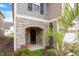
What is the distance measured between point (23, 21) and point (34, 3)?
0.34 meters

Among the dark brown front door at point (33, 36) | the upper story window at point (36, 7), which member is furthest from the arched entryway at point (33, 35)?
the upper story window at point (36, 7)

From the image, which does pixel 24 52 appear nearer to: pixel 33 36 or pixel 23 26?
pixel 33 36

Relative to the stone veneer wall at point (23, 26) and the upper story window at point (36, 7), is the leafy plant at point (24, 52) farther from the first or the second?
the upper story window at point (36, 7)

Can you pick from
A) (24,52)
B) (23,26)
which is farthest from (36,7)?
(24,52)

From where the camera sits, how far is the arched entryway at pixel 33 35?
8.14 ft

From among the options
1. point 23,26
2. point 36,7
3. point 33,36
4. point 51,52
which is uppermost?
point 36,7

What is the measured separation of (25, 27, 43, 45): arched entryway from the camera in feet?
8.14

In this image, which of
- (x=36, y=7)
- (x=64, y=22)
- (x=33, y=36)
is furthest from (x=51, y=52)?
(x=36, y=7)

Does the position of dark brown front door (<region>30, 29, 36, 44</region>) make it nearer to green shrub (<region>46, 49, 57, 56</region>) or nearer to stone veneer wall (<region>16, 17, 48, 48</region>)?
stone veneer wall (<region>16, 17, 48, 48</region>)

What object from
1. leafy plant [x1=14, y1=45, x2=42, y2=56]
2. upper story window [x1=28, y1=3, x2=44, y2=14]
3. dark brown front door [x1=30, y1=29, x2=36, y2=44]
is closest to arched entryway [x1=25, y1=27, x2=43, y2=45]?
dark brown front door [x1=30, y1=29, x2=36, y2=44]

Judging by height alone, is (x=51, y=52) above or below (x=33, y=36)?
below

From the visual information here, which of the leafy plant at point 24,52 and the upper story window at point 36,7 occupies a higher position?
the upper story window at point 36,7

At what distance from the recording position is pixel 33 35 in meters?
2.50

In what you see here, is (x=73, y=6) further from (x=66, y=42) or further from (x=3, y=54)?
(x=3, y=54)
